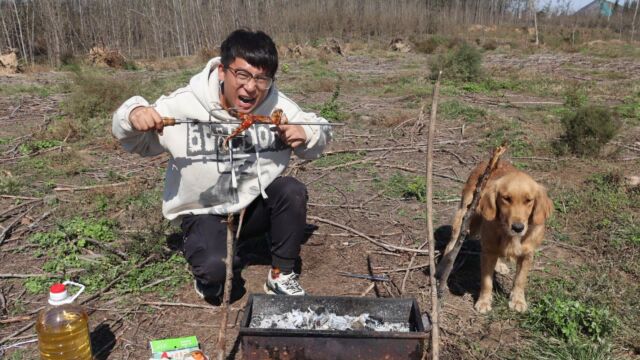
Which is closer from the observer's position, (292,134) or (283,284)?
(292,134)

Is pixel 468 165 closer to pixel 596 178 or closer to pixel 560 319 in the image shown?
pixel 596 178

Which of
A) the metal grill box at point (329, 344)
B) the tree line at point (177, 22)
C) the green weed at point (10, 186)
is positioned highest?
the tree line at point (177, 22)

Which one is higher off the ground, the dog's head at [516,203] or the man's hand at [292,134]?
the man's hand at [292,134]

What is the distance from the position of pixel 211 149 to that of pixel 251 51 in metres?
Result: 0.66

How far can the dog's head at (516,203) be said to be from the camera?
9.34 ft

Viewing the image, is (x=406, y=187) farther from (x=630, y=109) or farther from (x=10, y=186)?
(x=630, y=109)

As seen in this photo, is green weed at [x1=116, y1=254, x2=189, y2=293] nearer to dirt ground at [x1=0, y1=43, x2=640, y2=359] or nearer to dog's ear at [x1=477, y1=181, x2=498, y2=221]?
dirt ground at [x1=0, y1=43, x2=640, y2=359]

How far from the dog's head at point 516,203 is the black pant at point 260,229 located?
1.19 meters

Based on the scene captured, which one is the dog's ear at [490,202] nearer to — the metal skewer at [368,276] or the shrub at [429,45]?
the metal skewer at [368,276]

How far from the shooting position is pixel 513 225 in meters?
2.83

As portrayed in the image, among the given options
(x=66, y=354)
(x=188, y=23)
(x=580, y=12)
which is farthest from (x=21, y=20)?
(x=580, y=12)

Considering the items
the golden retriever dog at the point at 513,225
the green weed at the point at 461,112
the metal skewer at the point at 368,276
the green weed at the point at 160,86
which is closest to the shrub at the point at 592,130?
the green weed at the point at 461,112

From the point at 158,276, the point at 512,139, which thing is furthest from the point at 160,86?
the point at 158,276

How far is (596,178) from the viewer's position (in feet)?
17.2
